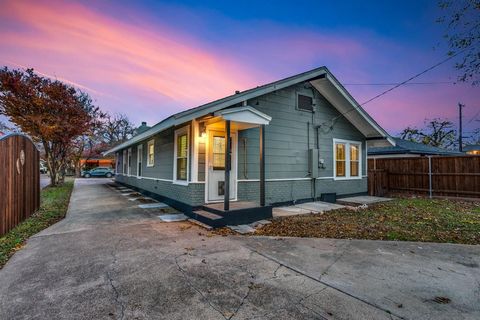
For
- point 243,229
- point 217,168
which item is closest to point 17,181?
point 217,168

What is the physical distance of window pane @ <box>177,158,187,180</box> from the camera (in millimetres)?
7093

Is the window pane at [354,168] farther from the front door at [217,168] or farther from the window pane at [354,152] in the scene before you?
the front door at [217,168]

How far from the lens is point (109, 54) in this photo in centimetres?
1002

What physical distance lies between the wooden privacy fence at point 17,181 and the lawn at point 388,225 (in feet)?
18.4

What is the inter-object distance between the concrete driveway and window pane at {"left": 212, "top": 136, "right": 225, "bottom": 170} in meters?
2.56

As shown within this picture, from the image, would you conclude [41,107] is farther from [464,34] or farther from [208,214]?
[464,34]

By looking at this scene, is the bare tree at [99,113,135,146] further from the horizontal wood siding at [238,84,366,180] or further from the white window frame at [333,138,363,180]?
the white window frame at [333,138,363,180]

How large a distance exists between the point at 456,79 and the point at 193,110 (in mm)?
6475

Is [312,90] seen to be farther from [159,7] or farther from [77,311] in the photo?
[77,311]

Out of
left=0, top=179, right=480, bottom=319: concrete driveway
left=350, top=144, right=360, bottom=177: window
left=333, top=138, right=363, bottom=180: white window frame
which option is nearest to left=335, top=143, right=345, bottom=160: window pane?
left=333, top=138, right=363, bottom=180: white window frame

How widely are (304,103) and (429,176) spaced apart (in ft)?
26.3

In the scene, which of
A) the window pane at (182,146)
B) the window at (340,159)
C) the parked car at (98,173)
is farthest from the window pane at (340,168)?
the parked car at (98,173)

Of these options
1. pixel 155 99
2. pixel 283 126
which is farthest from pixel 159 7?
pixel 155 99

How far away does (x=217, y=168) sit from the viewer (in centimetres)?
700
